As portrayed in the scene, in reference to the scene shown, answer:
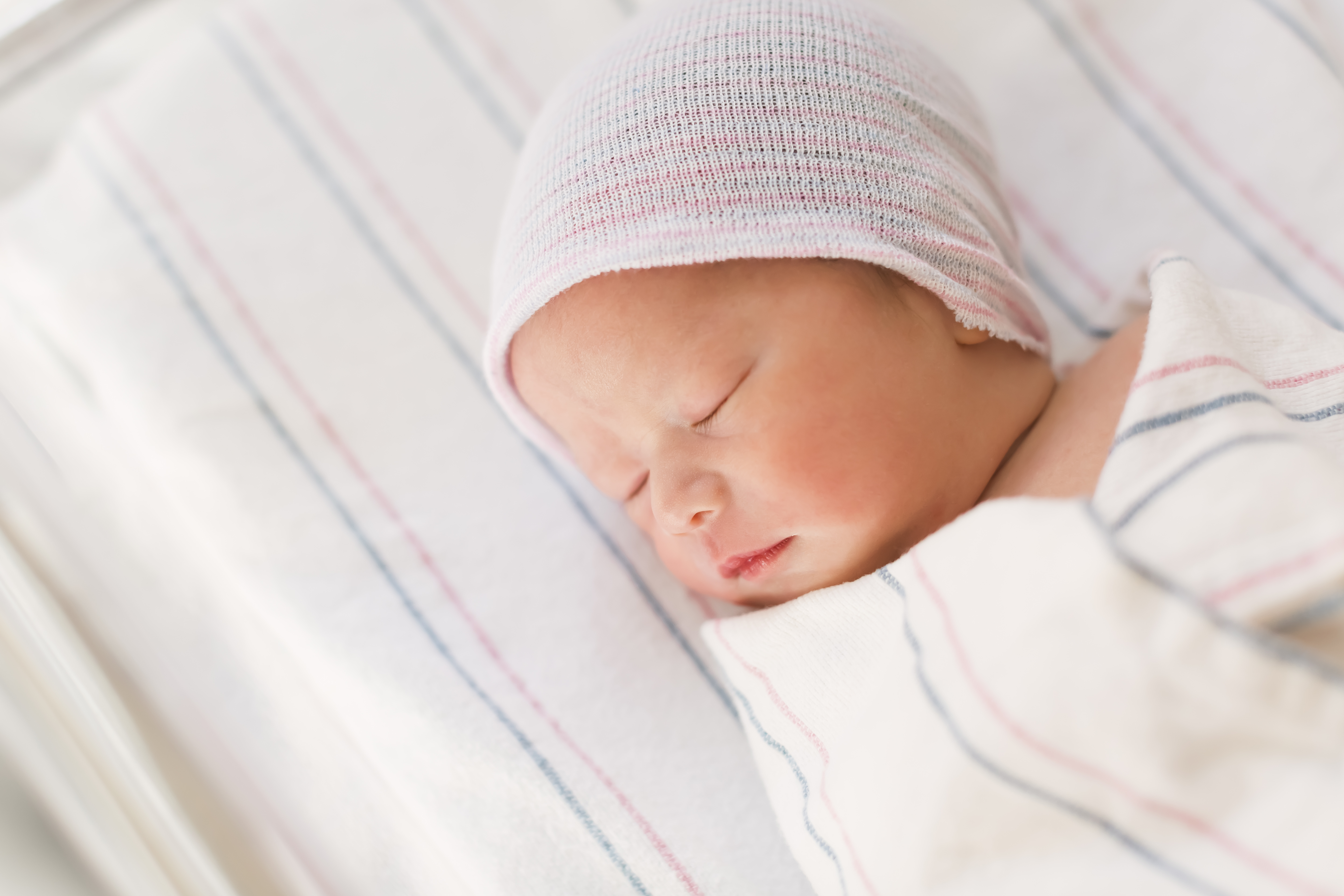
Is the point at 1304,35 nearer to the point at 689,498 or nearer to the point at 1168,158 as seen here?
the point at 1168,158

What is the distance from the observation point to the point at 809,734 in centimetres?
85

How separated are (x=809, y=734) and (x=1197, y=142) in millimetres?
855

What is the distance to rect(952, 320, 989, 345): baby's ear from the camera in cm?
91

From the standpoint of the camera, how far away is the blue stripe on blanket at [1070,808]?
62 cm

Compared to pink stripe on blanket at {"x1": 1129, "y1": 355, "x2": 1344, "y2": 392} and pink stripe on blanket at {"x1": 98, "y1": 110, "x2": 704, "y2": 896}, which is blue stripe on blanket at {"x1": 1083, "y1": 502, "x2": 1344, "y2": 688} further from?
pink stripe on blanket at {"x1": 98, "y1": 110, "x2": 704, "y2": 896}

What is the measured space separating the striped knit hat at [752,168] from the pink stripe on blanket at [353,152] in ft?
0.84

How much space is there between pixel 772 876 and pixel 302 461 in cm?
66

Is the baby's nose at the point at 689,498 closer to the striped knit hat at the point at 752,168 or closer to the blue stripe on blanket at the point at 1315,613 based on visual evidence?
the striped knit hat at the point at 752,168

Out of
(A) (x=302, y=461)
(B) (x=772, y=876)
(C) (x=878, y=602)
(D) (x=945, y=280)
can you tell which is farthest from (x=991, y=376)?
(A) (x=302, y=461)

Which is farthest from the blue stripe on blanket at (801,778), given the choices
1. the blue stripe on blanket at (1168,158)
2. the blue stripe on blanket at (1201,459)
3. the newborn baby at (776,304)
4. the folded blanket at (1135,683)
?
the blue stripe on blanket at (1168,158)

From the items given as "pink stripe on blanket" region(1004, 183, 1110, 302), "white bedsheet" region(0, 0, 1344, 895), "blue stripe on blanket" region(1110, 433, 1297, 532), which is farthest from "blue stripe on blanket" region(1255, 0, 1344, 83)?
"blue stripe on blanket" region(1110, 433, 1297, 532)

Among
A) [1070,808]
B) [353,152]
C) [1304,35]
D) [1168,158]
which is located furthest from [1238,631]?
[353,152]

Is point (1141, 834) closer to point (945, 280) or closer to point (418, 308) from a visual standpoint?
point (945, 280)

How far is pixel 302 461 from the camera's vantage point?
43.4 inches
